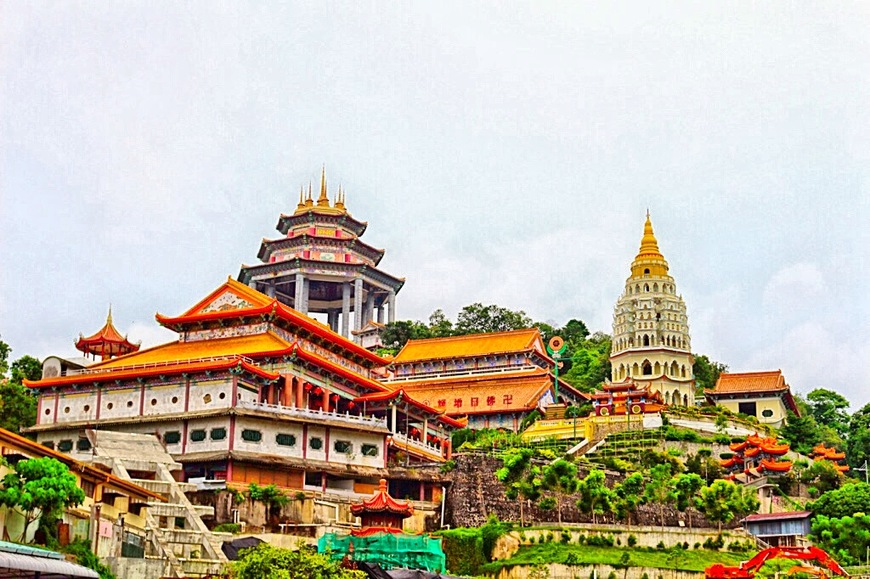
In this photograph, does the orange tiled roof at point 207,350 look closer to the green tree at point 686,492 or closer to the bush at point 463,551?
the bush at point 463,551

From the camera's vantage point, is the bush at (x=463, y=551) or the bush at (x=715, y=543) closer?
the bush at (x=463, y=551)

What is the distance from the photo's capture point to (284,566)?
113 ft

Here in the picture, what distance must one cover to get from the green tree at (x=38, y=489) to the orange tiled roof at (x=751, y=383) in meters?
72.2

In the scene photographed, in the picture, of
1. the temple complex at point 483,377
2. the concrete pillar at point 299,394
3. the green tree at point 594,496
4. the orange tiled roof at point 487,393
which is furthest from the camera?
the temple complex at point 483,377

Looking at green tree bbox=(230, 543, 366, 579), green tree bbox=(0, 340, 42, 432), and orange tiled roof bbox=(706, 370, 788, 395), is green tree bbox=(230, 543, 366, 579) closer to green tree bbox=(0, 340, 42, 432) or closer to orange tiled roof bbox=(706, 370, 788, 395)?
green tree bbox=(0, 340, 42, 432)

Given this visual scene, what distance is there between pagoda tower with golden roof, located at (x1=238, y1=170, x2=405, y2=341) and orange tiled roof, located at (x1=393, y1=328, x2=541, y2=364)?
42.3 feet

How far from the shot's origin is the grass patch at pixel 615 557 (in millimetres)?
55125

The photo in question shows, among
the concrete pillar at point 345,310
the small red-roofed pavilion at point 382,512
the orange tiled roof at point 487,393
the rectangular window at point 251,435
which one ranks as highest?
the concrete pillar at point 345,310

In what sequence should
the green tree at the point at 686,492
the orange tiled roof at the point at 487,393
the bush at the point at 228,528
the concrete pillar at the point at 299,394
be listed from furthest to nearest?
the orange tiled roof at the point at 487,393, the green tree at the point at 686,492, the concrete pillar at the point at 299,394, the bush at the point at 228,528

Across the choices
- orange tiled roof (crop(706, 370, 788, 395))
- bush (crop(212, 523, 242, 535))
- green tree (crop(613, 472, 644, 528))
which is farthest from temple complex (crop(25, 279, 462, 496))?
orange tiled roof (crop(706, 370, 788, 395))

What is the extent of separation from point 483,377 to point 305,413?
37.7 m

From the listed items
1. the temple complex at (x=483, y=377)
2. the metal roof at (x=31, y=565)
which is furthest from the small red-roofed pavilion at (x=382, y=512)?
the temple complex at (x=483, y=377)

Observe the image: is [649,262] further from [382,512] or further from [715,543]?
[382,512]

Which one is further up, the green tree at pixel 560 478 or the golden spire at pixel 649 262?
the golden spire at pixel 649 262
